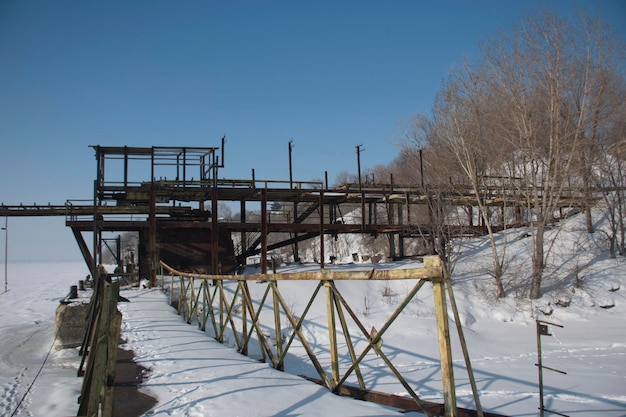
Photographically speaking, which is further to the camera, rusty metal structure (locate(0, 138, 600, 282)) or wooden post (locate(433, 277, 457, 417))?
rusty metal structure (locate(0, 138, 600, 282))

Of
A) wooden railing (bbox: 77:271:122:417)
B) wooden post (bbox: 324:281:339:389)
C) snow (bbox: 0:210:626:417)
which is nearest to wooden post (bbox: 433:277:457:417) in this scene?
snow (bbox: 0:210:626:417)

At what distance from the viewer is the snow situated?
5102mm

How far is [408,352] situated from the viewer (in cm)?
1247

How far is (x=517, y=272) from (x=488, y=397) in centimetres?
1295

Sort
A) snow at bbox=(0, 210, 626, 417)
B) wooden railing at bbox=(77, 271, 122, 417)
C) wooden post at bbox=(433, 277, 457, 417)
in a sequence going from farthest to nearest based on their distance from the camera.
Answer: snow at bbox=(0, 210, 626, 417)
wooden post at bbox=(433, 277, 457, 417)
wooden railing at bbox=(77, 271, 122, 417)

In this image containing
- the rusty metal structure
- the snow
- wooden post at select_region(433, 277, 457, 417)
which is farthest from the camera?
the rusty metal structure

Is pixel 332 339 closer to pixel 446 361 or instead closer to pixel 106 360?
pixel 446 361

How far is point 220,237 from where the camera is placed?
21719mm

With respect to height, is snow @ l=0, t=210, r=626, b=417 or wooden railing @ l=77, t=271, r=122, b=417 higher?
wooden railing @ l=77, t=271, r=122, b=417

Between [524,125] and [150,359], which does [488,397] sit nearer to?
[150,359]

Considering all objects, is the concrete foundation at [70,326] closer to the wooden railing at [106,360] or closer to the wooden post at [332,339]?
the wooden post at [332,339]

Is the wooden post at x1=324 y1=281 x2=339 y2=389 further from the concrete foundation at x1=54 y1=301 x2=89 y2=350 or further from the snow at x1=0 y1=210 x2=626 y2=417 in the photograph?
the concrete foundation at x1=54 y1=301 x2=89 y2=350

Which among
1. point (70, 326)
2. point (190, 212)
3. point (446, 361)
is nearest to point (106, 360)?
point (446, 361)

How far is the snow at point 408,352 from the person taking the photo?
5.10 metres
